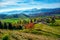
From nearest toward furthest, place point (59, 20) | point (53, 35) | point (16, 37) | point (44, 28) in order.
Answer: point (16, 37) < point (53, 35) < point (44, 28) < point (59, 20)

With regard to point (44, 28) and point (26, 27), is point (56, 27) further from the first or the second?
point (26, 27)

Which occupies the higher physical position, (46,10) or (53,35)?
(46,10)

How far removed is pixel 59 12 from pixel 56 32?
3268mm

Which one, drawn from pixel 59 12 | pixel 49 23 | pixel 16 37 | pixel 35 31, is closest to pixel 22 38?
pixel 16 37

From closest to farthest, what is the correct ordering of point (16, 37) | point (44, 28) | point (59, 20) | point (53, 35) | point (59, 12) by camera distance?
point (16, 37), point (53, 35), point (44, 28), point (59, 20), point (59, 12)

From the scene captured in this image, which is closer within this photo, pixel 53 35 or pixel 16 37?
pixel 16 37

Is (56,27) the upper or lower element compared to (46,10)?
lower

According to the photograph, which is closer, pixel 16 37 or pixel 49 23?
pixel 16 37

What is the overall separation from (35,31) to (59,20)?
10.3ft

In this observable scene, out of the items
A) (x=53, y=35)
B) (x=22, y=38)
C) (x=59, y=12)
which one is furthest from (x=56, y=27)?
(x=22, y=38)

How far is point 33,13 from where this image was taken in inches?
572

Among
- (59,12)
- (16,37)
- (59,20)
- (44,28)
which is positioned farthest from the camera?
(59,12)

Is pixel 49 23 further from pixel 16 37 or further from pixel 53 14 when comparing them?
pixel 16 37

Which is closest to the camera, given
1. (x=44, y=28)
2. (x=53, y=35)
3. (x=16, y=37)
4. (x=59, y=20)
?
(x=16, y=37)
